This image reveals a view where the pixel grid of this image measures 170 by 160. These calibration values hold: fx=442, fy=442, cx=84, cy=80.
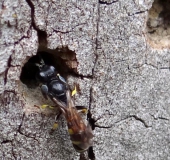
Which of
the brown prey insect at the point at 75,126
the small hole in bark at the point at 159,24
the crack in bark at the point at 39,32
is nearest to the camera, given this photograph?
the crack in bark at the point at 39,32

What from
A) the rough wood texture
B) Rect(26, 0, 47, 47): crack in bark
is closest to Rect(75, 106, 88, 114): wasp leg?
the rough wood texture

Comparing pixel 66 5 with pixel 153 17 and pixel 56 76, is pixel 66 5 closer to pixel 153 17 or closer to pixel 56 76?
pixel 56 76

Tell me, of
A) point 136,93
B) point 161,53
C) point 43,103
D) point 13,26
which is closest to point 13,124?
point 43,103

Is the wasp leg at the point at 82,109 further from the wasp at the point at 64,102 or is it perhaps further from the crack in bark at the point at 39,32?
the crack in bark at the point at 39,32

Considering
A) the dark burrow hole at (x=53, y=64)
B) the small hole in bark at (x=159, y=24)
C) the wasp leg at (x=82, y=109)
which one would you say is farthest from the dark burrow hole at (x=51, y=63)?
the small hole in bark at (x=159, y=24)

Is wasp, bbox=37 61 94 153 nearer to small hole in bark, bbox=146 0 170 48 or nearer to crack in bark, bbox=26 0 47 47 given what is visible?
crack in bark, bbox=26 0 47 47

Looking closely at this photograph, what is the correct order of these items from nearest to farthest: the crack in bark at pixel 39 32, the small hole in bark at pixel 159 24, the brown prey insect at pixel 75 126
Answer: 1. the crack in bark at pixel 39 32
2. the brown prey insect at pixel 75 126
3. the small hole in bark at pixel 159 24

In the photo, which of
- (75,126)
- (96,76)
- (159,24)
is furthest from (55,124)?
(159,24)
